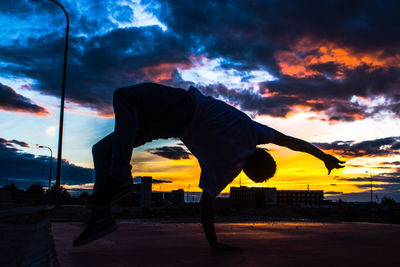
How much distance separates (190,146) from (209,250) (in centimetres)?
95

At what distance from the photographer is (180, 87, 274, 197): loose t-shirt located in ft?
9.98

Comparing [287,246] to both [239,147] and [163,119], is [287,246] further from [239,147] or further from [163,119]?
[163,119]

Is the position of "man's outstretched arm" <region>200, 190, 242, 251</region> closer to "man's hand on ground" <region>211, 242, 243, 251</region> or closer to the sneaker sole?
"man's hand on ground" <region>211, 242, 243, 251</region>

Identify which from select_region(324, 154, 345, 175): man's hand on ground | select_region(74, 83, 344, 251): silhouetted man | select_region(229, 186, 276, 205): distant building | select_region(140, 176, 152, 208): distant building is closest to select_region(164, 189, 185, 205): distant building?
select_region(229, 186, 276, 205): distant building

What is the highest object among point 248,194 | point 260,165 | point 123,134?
point 123,134

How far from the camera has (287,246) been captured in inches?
143

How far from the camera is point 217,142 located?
10.2ft

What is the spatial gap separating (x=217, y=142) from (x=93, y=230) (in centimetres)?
122

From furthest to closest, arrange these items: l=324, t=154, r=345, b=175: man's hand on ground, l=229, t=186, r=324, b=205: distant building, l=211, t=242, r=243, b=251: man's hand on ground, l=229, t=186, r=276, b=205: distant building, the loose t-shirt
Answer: l=229, t=186, r=324, b=205: distant building
l=229, t=186, r=276, b=205: distant building
l=324, t=154, r=345, b=175: man's hand on ground
l=211, t=242, r=243, b=251: man's hand on ground
the loose t-shirt

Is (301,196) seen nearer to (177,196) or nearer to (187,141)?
(177,196)

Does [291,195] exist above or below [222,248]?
below

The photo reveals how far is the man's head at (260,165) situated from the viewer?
136 inches

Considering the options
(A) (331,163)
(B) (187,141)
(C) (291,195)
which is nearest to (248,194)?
(C) (291,195)

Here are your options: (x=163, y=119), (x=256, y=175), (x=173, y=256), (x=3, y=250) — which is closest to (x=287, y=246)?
(x=256, y=175)
